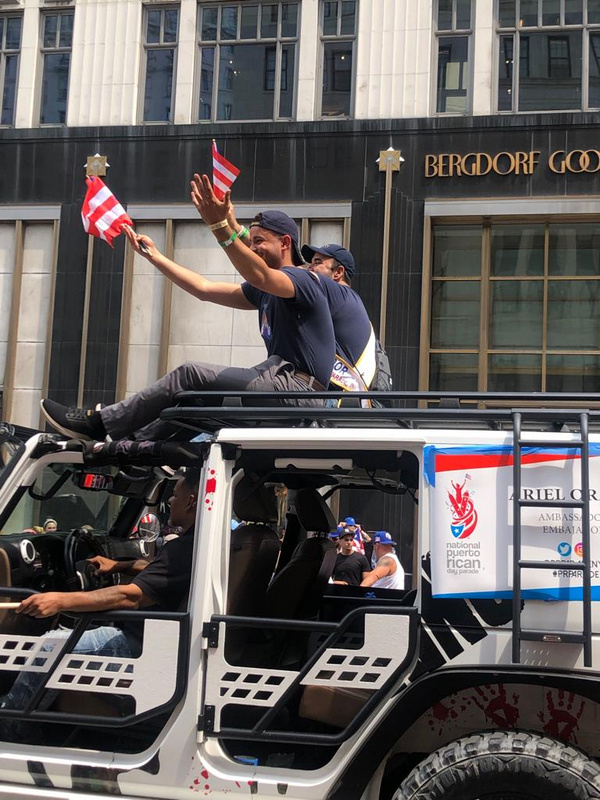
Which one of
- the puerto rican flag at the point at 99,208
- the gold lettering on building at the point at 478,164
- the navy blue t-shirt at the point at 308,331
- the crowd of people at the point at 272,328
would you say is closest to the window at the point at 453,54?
the gold lettering on building at the point at 478,164

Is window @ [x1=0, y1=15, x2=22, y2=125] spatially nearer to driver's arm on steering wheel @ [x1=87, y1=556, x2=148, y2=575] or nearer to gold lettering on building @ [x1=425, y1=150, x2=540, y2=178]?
gold lettering on building @ [x1=425, y1=150, x2=540, y2=178]

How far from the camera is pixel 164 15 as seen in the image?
1734 centimetres

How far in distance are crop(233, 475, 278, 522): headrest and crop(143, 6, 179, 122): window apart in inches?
560

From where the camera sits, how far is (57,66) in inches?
693

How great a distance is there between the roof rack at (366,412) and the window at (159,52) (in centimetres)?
1439

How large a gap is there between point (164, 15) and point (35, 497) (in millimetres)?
14871

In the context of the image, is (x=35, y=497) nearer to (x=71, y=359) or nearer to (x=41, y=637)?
(x=41, y=637)

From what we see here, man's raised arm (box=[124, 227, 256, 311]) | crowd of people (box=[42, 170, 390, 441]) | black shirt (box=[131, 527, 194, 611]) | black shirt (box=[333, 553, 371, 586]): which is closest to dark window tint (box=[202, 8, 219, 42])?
black shirt (box=[333, 553, 371, 586])

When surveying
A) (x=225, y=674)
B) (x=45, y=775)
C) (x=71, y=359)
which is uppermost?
(x=71, y=359)

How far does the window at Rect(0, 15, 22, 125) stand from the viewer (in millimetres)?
17797

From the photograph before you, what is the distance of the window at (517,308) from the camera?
15.9 meters

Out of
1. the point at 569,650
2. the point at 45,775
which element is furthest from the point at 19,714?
the point at 569,650

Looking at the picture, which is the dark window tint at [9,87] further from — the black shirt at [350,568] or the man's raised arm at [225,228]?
the man's raised arm at [225,228]

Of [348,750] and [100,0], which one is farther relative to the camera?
[100,0]
